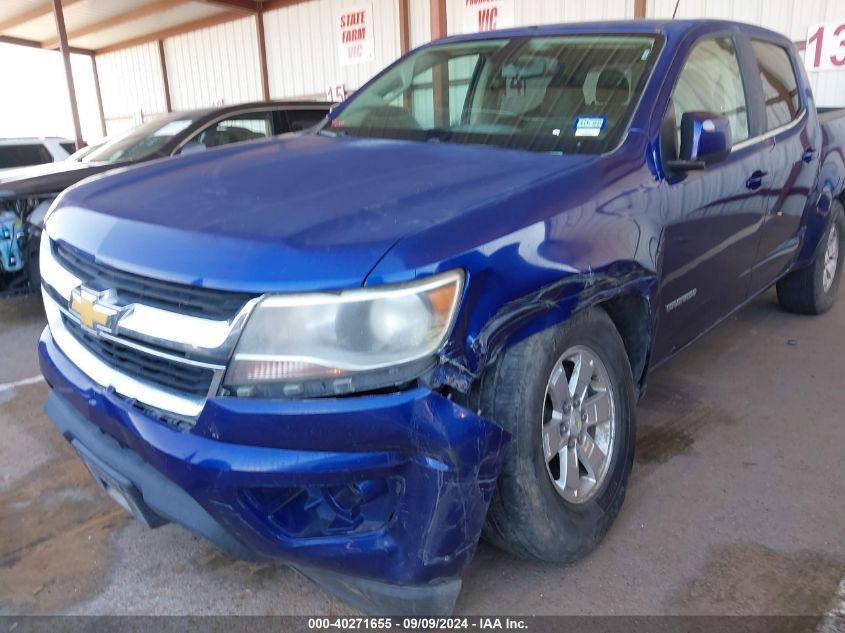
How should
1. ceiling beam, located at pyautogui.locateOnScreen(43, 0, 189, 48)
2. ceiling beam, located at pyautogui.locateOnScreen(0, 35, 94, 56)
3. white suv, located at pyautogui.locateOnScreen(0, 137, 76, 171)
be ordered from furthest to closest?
ceiling beam, located at pyautogui.locateOnScreen(0, 35, 94, 56)
ceiling beam, located at pyautogui.locateOnScreen(43, 0, 189, 48)
white suv, located at pyautogui.locateOnScreen(0, 137, 76, 171)

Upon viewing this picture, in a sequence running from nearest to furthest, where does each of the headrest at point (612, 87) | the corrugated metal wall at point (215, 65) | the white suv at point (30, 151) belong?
the headrest at point (612, 87), the white suv at point (30, 151), the corrugated metal wall at point (215, 65)

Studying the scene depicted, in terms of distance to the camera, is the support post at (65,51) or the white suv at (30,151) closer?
the white suv at (30,151)

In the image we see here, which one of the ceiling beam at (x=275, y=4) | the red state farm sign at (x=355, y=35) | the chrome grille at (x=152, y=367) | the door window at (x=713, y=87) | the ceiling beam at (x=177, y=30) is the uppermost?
the ceiling beam at (x=275, y=4)

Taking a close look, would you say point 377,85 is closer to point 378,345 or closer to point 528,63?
point 528,63

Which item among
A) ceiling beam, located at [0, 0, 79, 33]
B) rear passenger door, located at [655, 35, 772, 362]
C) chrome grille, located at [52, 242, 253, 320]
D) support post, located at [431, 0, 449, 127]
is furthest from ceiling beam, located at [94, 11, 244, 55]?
chrome grille, located at [52, 242, 253, 320]

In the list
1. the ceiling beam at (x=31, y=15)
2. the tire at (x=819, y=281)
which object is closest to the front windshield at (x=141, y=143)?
the tire at (x=819, y=281)

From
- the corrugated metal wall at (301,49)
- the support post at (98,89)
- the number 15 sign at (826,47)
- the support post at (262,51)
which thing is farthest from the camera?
the support post at (98,89)

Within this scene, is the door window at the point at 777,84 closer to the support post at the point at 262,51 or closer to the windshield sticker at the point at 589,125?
the windshield sticker at the point at 589,125

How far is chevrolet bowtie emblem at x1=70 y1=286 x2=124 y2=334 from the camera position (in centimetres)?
188

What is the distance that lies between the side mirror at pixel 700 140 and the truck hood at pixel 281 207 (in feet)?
1.48

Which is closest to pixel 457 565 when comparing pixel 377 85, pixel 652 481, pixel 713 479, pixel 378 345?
pixel 378 345

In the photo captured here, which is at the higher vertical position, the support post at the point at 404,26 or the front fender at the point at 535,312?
the support post at the point at 404,26

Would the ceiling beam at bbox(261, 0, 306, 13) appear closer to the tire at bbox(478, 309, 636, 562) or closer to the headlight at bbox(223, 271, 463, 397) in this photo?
the tire at bbox(478, 309, 636, 562)

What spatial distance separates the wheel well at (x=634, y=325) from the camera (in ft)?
7.82
